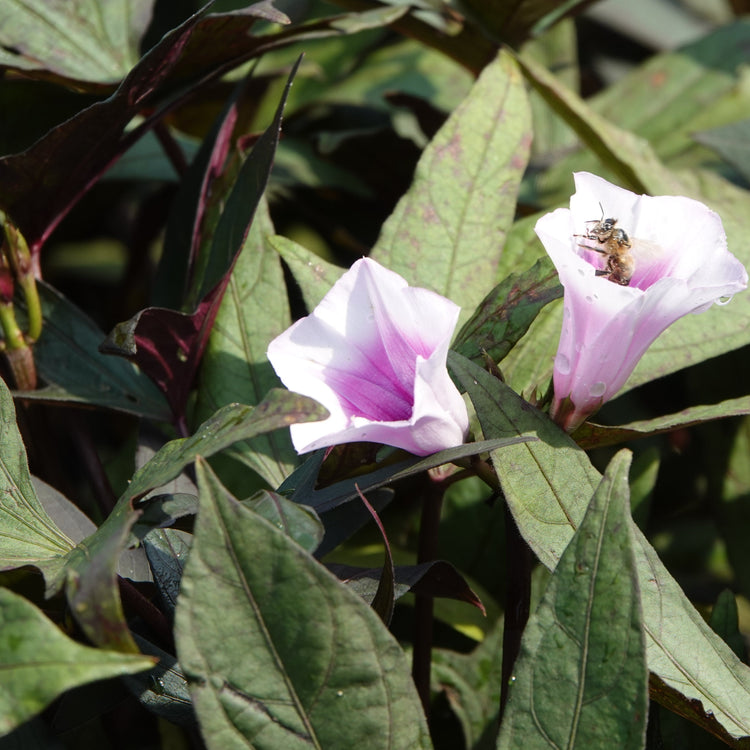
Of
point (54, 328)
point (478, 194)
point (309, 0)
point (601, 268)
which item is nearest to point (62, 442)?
point (54, 328)

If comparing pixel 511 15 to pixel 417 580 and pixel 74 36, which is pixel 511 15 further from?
pixel 417 580

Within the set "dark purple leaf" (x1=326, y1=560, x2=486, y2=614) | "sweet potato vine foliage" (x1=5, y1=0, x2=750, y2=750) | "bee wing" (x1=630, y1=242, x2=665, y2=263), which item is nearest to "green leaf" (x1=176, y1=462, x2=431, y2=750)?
"sweet potato vine foliage" (x1=5, y1=0, x2=750, y2=750)

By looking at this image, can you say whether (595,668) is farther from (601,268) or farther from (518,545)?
(601,268)

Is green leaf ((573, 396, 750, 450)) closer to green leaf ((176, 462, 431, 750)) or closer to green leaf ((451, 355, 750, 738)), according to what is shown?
green leaf ((451, 355, 750, 738))

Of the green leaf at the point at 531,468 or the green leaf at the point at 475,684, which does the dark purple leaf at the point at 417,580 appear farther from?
the green leaf at the point at 475,684

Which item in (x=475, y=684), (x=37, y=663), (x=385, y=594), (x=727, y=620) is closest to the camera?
(x=37, y=663)

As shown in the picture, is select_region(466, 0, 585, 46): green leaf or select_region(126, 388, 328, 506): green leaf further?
select_region(466, 0, 585, 46): green leaf

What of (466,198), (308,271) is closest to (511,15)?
(466,198)
